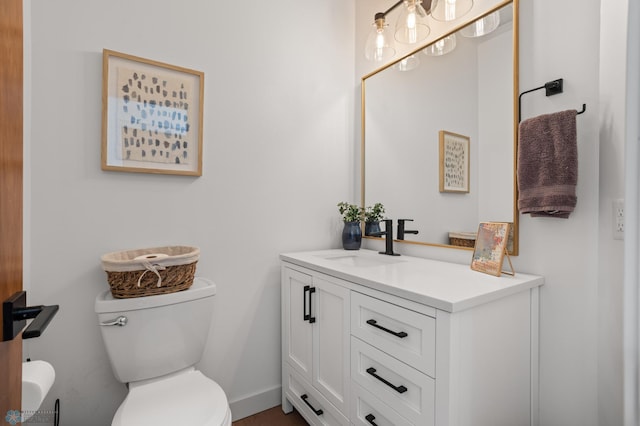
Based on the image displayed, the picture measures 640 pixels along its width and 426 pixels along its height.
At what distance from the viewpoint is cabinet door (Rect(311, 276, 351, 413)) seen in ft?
4.33

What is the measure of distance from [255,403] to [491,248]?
1.50 meters

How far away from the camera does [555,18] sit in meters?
1.21

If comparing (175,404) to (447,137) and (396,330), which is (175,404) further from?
(447,137)

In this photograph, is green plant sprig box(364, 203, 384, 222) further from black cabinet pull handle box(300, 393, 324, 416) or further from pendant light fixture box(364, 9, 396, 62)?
black cabinet pull handle box(300, 393, 324, 416)

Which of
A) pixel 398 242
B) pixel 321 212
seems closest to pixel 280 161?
pixel 321 212

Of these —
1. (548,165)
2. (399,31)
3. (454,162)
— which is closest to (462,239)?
(454,162)

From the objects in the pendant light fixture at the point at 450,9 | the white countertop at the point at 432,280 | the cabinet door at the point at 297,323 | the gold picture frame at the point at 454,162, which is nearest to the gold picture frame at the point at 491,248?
the white countertop at the point at 432,280

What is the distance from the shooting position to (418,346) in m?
1.01

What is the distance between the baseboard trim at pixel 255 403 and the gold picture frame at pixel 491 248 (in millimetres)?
1335

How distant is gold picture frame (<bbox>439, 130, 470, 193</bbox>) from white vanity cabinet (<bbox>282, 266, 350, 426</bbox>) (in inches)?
30.8

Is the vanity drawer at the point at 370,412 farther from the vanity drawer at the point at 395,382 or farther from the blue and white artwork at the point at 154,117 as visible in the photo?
the blue and white artwork at the point at 154,117

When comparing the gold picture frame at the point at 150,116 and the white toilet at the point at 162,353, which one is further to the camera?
the gold picture frame at the point at 150,116

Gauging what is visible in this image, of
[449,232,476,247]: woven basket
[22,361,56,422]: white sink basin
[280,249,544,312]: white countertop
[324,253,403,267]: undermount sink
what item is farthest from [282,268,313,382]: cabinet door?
[22,361,56,422]: white sink basin

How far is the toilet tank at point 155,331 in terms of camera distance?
1.24 metres
